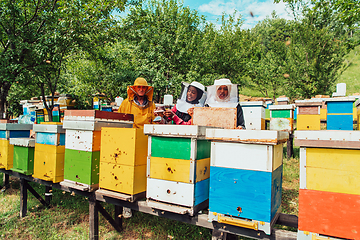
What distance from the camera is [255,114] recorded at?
677cm

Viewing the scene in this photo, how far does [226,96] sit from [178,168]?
6.34 ft

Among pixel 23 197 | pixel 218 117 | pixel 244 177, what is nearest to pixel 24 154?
pixel 23 197

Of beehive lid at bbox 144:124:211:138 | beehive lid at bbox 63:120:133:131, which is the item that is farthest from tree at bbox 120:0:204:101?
beehive lid at bbox 144:124:211:138

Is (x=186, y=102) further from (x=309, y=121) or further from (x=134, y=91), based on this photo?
(x=309, y=121)

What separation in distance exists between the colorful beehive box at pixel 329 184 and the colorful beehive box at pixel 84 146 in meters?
2.30

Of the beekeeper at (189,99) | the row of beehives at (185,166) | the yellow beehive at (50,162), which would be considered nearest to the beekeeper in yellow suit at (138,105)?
the beekeeper at (189,99)

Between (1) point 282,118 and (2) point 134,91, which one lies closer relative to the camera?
(2) point 134,91

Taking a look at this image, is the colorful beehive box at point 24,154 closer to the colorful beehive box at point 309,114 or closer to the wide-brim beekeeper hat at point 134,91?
the wide-brim beekeeper hat at point 134,91

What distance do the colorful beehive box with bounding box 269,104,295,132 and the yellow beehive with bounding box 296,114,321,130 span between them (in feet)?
0.96

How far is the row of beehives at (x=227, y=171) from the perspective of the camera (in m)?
1.54

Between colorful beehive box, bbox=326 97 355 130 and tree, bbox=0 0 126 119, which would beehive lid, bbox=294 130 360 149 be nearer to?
colorful beehive box, bbox=326 97 355 130

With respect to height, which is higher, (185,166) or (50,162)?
(185,166)

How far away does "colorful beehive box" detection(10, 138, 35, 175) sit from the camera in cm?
395

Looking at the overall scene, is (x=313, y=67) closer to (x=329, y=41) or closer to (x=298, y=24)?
(x=329, y=41)
